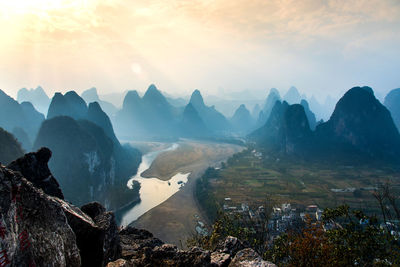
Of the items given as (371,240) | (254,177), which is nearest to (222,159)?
(254,177)

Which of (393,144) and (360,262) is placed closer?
(360,262)

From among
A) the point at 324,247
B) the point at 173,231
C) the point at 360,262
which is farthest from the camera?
the point at 173,231

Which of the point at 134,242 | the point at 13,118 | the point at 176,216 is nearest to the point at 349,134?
the point at 176,216

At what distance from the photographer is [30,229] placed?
21.2 feet

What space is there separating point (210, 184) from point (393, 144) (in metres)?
78.4

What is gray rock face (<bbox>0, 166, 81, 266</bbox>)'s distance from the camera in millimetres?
5465

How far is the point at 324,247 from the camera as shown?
32.2 ft

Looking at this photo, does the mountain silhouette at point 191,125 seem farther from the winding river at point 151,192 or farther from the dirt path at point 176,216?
the winding river at point 151,192

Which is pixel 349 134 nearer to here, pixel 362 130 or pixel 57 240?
pixel 362 130

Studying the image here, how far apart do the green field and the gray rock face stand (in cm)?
4639

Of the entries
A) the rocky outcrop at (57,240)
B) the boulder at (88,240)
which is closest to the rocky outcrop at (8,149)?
the rocky outcrop at (57,240)

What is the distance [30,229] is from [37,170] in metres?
12.4

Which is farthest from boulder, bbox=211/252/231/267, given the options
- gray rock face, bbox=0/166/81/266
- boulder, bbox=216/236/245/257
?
gray rock face, bbox=0/166/81/266

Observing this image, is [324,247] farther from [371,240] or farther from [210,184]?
[210,184]
